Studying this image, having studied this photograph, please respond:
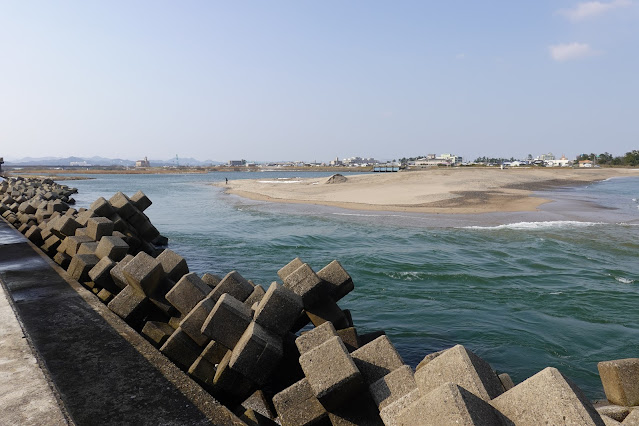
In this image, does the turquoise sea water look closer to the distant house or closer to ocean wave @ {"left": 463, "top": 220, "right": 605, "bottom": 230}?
ocean wave @ {"left": 463, "top": 220, "right": 605, "bottom": 230}

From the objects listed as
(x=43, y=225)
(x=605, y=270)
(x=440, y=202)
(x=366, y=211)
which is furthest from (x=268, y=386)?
(x=440, y=202)

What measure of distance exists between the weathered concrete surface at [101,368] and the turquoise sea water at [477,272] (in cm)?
375

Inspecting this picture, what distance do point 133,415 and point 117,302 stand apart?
293 centimetres

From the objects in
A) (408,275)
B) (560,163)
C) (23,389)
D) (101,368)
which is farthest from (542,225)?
(560,163)

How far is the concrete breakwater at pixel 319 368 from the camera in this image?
2.69 metres

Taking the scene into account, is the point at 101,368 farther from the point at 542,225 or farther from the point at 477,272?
the point at 542,225

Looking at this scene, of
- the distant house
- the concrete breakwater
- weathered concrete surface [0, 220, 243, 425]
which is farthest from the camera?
the distant house

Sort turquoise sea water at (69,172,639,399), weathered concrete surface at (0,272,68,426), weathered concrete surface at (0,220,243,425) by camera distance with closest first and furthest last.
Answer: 1. weathered concrete surface at (0,272,68,426)
2. weathered concrete surface at (0,220,243,425)
3. turquoise sea water at (69,172,639,399)

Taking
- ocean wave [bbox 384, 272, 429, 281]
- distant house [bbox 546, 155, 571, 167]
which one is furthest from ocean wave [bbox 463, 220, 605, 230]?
distant house [bbox 546, 155, 571, 167]

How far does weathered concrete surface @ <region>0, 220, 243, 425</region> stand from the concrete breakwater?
58cm

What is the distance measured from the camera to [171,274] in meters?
6.59

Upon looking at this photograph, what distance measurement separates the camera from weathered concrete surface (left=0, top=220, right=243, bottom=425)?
342 cm

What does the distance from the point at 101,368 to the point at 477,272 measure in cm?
958

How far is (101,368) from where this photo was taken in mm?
4082
